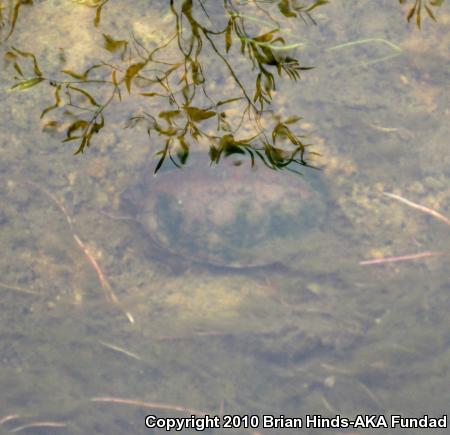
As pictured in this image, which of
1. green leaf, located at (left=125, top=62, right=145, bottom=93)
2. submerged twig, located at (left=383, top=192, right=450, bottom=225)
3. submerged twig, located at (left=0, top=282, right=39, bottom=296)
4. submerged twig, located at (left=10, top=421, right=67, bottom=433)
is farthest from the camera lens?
submerged twig, located at (left=383, top=192, right=450, bottom=225)

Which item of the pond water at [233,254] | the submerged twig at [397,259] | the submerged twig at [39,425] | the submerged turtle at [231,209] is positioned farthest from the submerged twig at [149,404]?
the submerged twig at [397,259]

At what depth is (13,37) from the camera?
471cm

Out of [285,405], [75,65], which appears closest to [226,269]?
[285,405]

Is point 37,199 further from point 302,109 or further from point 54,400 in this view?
point 302,109

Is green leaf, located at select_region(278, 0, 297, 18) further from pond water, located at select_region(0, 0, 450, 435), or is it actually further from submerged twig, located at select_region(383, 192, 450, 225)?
submerged twig, located at select_region(383, 192, 450, 225)

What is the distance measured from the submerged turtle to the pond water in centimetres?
4

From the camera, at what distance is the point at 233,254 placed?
15.1 ft

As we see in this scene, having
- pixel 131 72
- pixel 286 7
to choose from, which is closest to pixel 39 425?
pixel 131 72

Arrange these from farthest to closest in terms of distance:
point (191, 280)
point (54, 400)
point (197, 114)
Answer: point (191, 280)
point (54, 400)
point (197, 114)

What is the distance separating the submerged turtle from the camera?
15.0 feet

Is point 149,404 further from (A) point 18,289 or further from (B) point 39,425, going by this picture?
(A) point 18,289

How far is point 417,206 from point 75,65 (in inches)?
117

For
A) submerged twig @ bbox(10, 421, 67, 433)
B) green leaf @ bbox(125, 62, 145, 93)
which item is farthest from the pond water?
green leaf @ bbox(125, 62, 145, 93)

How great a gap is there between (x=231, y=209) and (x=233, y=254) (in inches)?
14.0
